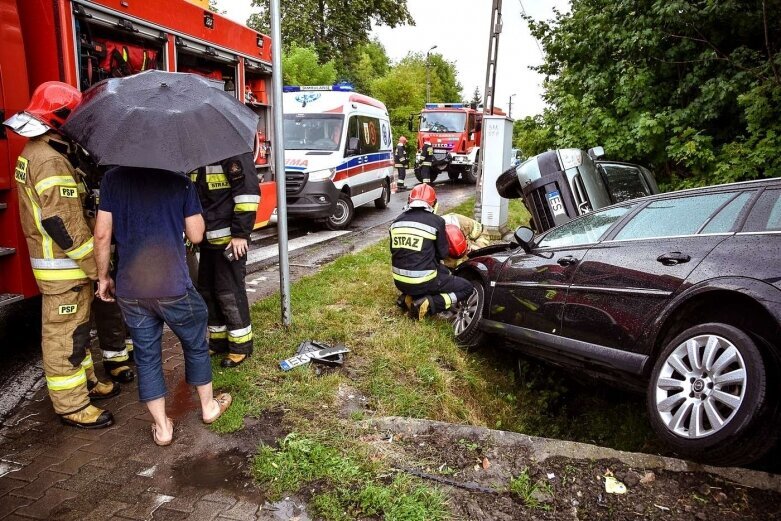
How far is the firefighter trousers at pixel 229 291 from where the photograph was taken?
155 inches

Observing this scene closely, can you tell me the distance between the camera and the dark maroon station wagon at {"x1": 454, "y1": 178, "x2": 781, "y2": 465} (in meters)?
2.59

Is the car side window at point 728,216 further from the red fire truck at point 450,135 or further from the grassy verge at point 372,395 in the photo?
the red fire truck at point 450,135

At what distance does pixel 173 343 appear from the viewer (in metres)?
4.53

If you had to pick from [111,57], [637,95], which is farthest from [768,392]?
[637,95]

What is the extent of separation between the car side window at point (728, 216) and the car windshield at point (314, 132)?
7.90m

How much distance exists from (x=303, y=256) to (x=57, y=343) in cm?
497

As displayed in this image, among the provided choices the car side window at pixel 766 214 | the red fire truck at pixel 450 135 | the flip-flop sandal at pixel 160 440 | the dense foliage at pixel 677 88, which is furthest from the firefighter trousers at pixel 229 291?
the red fire truck at pixel 450 135

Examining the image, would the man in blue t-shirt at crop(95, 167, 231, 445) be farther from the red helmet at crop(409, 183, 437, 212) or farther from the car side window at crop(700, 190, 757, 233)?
the car side window at crop(700, 190, 757, 233)

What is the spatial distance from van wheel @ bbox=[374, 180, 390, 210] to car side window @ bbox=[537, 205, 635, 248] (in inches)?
356

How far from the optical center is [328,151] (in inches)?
404

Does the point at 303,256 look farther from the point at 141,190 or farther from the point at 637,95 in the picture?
the point at 637,95

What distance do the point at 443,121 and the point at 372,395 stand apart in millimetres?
18043

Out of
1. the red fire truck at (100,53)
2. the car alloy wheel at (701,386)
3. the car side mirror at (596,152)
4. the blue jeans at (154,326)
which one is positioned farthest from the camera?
the car side mirror at (596,152)

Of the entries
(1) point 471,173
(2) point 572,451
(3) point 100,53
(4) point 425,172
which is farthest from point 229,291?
(1) point 471,173
